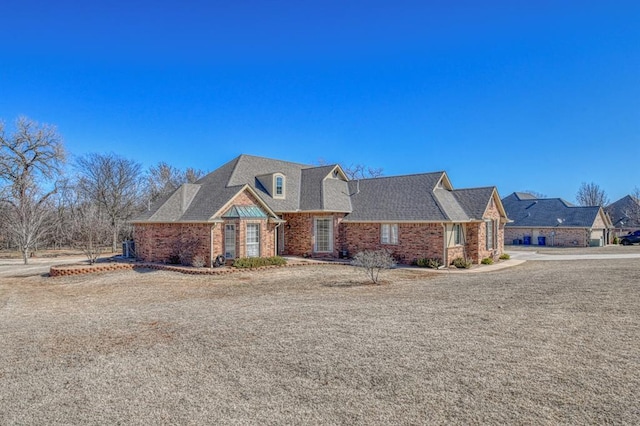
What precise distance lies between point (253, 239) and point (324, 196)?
6.05 m

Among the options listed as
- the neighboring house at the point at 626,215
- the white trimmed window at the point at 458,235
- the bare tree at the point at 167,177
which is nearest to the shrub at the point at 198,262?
the white trimmed window at the point at 458,235

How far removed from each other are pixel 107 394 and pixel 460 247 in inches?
811

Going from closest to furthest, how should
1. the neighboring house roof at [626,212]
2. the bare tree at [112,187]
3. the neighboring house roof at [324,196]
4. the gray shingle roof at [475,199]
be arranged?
the neighboring house roof at [324,196]
the gray shingle roof at [475,199]
the bare tree at [112,187]
the neighboring house roof at [626,212]

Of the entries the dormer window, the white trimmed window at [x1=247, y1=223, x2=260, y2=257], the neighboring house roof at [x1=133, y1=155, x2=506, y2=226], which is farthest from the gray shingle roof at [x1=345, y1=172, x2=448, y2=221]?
the white trimmed window at [x1=247, y1=223, x2=260, y2=257]

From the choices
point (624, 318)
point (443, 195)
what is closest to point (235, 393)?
point (624, 318)

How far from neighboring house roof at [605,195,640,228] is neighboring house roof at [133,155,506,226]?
49294 mm

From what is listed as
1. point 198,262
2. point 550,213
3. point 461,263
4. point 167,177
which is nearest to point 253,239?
point 198,262

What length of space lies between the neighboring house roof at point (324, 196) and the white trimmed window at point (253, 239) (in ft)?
4.01

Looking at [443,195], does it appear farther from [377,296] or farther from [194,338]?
[194,338]

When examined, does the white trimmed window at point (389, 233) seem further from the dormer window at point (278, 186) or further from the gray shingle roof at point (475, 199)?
the dormer window at point (278, 186)

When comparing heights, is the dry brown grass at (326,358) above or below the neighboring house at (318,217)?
below

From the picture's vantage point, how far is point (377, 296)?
504 inches

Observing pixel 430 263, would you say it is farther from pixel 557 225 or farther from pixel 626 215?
pixel 626 215

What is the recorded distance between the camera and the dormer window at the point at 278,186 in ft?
82.9
